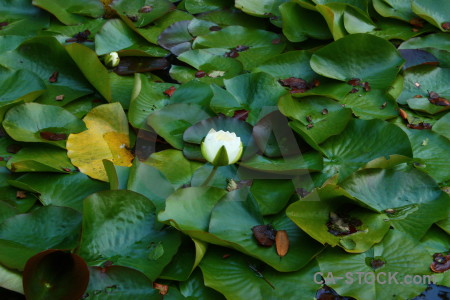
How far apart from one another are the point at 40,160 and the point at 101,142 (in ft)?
0.68

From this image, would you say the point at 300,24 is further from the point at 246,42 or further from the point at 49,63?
the point at 49,63

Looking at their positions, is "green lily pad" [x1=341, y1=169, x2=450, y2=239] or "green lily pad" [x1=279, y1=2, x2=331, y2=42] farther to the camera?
"green lily pad" [x1=279, y1=2, x2=331, y2=42]

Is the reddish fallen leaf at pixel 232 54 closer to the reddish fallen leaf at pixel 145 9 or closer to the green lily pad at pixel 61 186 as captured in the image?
the reddish fallen leaf at pixel 145 9

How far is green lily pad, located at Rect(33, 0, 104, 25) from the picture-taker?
2400 millimetres

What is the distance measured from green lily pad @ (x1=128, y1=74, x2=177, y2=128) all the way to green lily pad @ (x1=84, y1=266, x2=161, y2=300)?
2.11 feet

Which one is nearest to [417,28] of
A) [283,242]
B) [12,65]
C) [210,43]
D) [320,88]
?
[320,88]

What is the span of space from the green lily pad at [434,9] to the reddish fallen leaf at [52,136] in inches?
63.1

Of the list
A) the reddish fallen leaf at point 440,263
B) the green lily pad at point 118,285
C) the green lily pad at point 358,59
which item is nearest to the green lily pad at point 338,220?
the reddish fallen leaf at point 440,263

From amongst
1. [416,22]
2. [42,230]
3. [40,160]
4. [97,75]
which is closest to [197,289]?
[42,230]

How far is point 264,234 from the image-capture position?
141 centimetres

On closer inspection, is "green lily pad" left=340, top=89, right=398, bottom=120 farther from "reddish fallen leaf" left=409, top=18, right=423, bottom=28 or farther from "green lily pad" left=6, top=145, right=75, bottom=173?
"green lily pad" left=6, top=145, right=75, bottom=173

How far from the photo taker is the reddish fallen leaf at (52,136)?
1.74m

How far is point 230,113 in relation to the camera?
1809 millimetres

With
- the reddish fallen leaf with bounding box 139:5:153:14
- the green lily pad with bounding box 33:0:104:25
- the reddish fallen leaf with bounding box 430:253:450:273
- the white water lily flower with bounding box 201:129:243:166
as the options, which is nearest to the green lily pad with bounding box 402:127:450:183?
the reddish fallen leaf with bounding box 430:253:450:273
